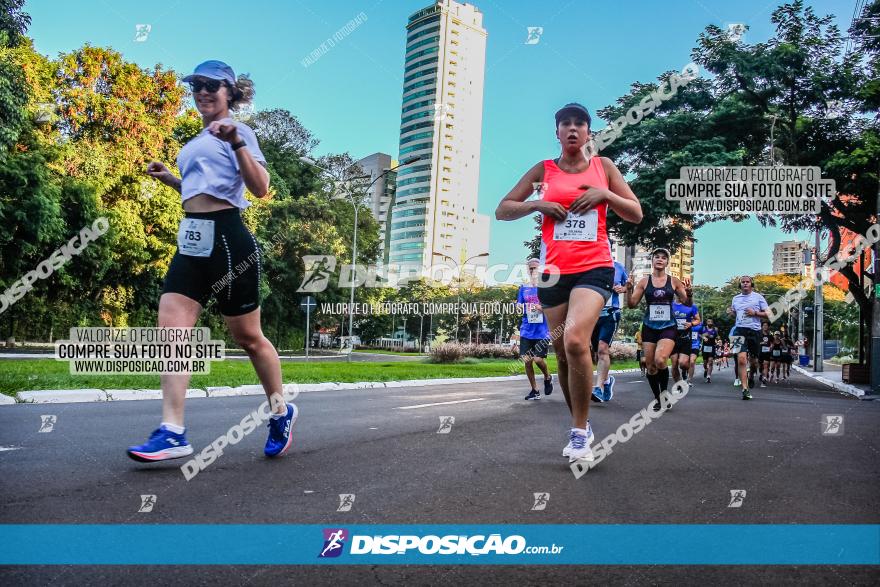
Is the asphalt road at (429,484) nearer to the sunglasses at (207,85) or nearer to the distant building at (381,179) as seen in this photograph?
the sunglasses at (207,85)

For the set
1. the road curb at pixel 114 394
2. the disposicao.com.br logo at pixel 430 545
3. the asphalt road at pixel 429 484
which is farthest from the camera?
the road curb at pixel 114 394

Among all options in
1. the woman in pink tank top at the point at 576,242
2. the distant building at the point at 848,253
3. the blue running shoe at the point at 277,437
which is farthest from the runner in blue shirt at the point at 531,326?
the distant building at the point at 848,253

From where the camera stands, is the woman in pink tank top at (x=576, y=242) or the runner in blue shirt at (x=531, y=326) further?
the runner in blue shirt at (x=531, y=326)

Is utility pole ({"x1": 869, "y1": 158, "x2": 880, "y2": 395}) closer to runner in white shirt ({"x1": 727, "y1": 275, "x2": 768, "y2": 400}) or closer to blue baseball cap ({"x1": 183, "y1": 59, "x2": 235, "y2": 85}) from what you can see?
runner in white shirt ({"x1": 727, "y1": 275, "x2": 768, "y2": 400})

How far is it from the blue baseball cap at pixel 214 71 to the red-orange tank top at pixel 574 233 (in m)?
2.09

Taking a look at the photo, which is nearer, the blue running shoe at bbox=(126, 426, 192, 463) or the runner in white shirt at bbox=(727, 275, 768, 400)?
the blue running shoe at bbox=(126, 426, 192, 463)

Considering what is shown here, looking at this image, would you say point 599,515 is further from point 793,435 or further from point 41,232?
point 41,232

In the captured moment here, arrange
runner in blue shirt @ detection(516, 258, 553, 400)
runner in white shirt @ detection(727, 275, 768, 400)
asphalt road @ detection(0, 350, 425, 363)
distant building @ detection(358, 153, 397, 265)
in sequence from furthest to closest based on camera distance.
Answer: distant building @ detection(358, 153, 397, 265)
asphalt road @ detection(0, 350, 425, 363)
runner in white shirt @ detection(727, 275, 768, 400)
runner in blue shirt @ detection(516, 258, 553, 400)

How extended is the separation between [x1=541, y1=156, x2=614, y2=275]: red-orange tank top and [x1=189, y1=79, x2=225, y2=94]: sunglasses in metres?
2.14

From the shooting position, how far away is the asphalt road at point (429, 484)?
224cm

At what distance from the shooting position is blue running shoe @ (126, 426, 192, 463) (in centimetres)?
360

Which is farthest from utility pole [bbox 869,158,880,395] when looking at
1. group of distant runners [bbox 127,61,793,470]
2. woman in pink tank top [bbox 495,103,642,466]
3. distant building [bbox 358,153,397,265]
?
distant building [bbox 358,153,397,265]

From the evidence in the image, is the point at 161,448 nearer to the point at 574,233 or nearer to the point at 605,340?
the point at 574,233

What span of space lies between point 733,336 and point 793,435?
6769 mm
